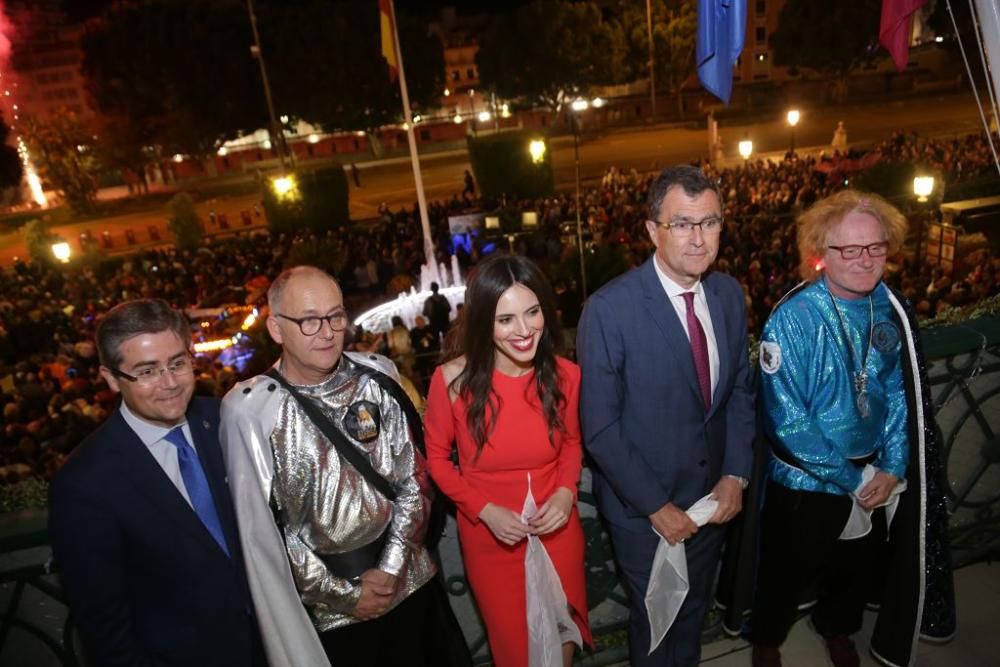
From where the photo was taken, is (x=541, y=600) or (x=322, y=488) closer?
(x=322, y=488)

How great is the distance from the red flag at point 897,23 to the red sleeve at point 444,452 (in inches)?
130

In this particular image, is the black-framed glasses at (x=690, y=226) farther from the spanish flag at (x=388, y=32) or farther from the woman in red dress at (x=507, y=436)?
the spanish flag at (x=388, y=32)

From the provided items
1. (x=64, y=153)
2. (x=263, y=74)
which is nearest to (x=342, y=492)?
(x=263, y=74)

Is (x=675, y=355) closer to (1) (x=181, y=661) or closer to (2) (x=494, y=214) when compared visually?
(1) (x=181, y=661)

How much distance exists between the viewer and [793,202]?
1617 centimetres

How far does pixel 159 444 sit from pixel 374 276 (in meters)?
12.8

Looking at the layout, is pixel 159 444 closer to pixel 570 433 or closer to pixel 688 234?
pixel 570 433

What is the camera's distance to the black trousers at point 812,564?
273 cm

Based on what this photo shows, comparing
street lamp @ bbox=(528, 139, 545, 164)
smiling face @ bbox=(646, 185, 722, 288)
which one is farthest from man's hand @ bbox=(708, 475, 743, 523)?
street lamp @ bbox=(528, 139, 545, 164)

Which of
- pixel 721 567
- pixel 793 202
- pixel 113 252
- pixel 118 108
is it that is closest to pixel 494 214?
pixel 793 202

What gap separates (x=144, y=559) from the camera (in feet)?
Result: 6.81

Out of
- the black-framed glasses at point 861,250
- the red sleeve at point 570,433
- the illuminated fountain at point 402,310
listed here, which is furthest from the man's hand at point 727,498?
the illuminated fountain at point 402,310

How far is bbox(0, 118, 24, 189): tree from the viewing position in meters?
30.8

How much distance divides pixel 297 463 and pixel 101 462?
0.60m
